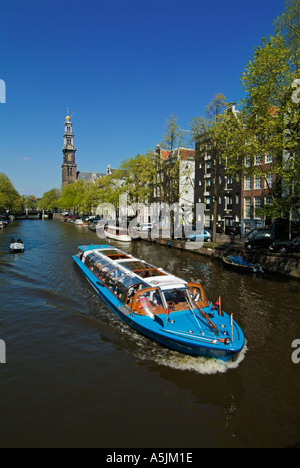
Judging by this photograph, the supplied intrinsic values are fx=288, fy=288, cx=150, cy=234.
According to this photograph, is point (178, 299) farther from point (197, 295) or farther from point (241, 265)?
point (241, 265)

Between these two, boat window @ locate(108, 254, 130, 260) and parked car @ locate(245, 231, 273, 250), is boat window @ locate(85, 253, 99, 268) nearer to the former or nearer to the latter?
boat window @ locate(108, 254, 130, 260)

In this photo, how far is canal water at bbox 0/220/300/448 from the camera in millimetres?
7336

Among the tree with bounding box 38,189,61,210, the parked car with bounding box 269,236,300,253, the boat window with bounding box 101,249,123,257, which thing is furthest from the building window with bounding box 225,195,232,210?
the tree with bounding box 38,189,61,210

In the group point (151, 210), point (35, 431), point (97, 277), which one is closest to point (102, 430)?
point (35, 431)

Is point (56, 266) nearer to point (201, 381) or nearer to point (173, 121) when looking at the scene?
point (201, 381)

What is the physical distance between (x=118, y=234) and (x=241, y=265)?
26767 mm

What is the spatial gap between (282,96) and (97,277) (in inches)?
710

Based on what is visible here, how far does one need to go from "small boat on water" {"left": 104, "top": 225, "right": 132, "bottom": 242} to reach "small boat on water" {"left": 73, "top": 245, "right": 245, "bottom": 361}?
94.8 ft

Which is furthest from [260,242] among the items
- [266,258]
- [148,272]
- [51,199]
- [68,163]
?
[68,163]

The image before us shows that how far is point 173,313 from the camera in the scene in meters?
11.9

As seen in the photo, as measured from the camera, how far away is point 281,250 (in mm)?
26250

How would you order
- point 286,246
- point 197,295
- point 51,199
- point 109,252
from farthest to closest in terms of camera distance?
point 51,199, point 286,246, point 109,252, point 197,295

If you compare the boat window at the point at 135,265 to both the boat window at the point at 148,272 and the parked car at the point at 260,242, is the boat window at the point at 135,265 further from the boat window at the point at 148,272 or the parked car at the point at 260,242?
the parked car at the point at 260,242

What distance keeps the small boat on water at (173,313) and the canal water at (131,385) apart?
0.85 meters
